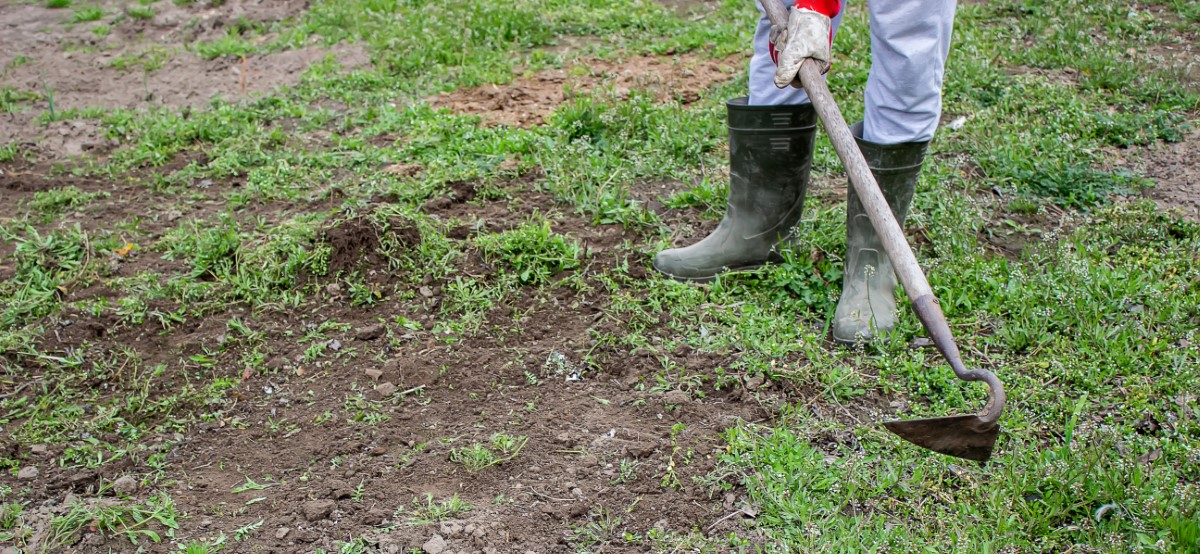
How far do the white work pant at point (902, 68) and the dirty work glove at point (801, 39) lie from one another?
0.53 feet

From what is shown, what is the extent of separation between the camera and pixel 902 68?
2.68 m

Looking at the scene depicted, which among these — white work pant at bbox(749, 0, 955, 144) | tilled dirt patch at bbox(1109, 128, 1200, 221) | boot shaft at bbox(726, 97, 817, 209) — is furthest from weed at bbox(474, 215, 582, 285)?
tilled dirt patch at bbox(1109, 128, 1200, 221)

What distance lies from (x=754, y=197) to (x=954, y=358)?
1.19 m

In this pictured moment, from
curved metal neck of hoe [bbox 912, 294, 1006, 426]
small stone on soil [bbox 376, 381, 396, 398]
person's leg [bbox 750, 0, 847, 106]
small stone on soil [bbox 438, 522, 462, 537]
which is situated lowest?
small stone on soil [bbox 376, 381, 396, 398]

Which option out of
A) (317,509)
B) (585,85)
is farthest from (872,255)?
(585,85)

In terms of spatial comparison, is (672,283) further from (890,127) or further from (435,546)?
(435,546)

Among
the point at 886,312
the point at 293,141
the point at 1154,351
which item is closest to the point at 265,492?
the point at 886,312

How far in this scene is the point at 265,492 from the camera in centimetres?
241

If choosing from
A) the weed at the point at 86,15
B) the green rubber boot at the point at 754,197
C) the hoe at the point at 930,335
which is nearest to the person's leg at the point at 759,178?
the green rubber boot at the point at 754,197

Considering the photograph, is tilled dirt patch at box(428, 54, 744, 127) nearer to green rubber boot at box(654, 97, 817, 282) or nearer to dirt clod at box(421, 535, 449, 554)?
green rubber boot at box(654, 97, 817, 282)

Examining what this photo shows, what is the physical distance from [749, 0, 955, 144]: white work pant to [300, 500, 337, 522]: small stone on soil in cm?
185

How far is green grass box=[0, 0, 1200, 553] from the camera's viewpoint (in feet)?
7.52

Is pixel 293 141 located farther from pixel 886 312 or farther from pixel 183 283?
pixel 886 312

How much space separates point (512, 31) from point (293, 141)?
1603 millimetres
